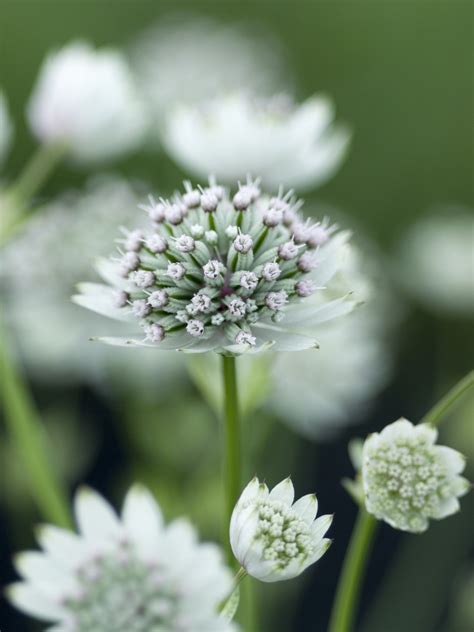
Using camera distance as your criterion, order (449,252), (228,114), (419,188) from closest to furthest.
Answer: (228,114) → (449,252) → (419,188)

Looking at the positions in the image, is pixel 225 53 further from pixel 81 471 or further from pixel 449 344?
pixel 81 471

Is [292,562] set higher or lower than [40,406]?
lower

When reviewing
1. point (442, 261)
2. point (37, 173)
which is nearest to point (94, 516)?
point (37, 173)

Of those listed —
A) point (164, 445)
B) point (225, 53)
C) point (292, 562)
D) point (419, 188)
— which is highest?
point (225, 53)

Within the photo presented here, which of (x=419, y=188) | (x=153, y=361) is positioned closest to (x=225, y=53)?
(x=419, y=188)

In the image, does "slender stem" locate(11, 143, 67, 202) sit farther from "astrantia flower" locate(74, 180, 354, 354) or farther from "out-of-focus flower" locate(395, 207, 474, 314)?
"out-of-focus flower" locate(395, 207, 474, 314)

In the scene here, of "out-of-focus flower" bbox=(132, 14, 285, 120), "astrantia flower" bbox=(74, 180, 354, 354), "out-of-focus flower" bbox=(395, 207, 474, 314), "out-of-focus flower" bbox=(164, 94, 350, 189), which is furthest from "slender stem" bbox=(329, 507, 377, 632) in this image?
"out-of-focus flower" bbox=(132, 14, 285, 120)
